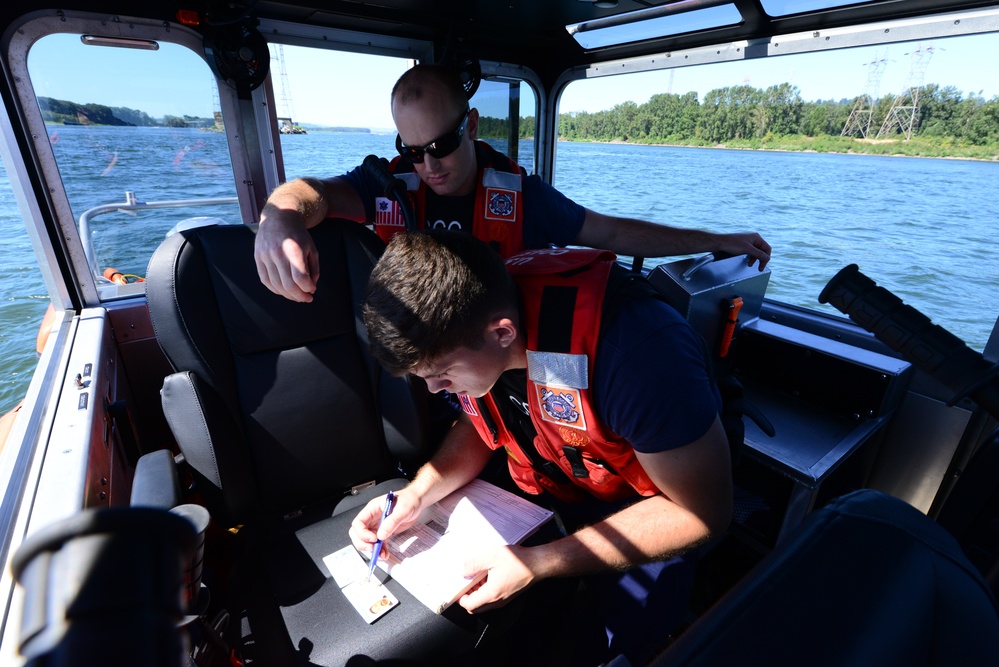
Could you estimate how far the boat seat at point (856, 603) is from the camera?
19.6 inches

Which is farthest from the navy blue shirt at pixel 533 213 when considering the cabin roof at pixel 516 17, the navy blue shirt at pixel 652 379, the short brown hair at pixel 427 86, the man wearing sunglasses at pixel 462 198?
the navy blue shirt at pixel 652 379

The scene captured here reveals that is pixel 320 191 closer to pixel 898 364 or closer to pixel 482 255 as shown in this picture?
pixel 482 255

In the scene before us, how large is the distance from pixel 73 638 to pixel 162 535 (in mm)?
67

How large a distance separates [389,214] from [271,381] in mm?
747

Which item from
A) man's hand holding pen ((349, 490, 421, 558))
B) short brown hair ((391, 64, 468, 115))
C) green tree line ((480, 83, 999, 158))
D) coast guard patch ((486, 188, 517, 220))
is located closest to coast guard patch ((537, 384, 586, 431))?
man's hand holding pen ((349, 490, 421, 558))

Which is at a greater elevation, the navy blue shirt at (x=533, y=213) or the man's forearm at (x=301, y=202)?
the man's forearm at (x=301, y=202)

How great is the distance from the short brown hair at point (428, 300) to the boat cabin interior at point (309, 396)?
0.44 m

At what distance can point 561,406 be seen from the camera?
1169 mm

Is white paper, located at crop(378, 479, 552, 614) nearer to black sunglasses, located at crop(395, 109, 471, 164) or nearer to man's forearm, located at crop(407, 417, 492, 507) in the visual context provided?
man's forearm, located at crop(407, 417, 492, 507)

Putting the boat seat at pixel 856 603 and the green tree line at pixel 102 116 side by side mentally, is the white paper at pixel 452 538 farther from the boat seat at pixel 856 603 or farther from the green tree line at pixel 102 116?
the green tree line at pixel 102 116

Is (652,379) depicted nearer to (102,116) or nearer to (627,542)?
(627,542)

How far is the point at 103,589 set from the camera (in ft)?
1.00

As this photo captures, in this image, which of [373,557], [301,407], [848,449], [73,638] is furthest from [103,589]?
[848,449]

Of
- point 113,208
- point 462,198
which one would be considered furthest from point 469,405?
point 113,208
